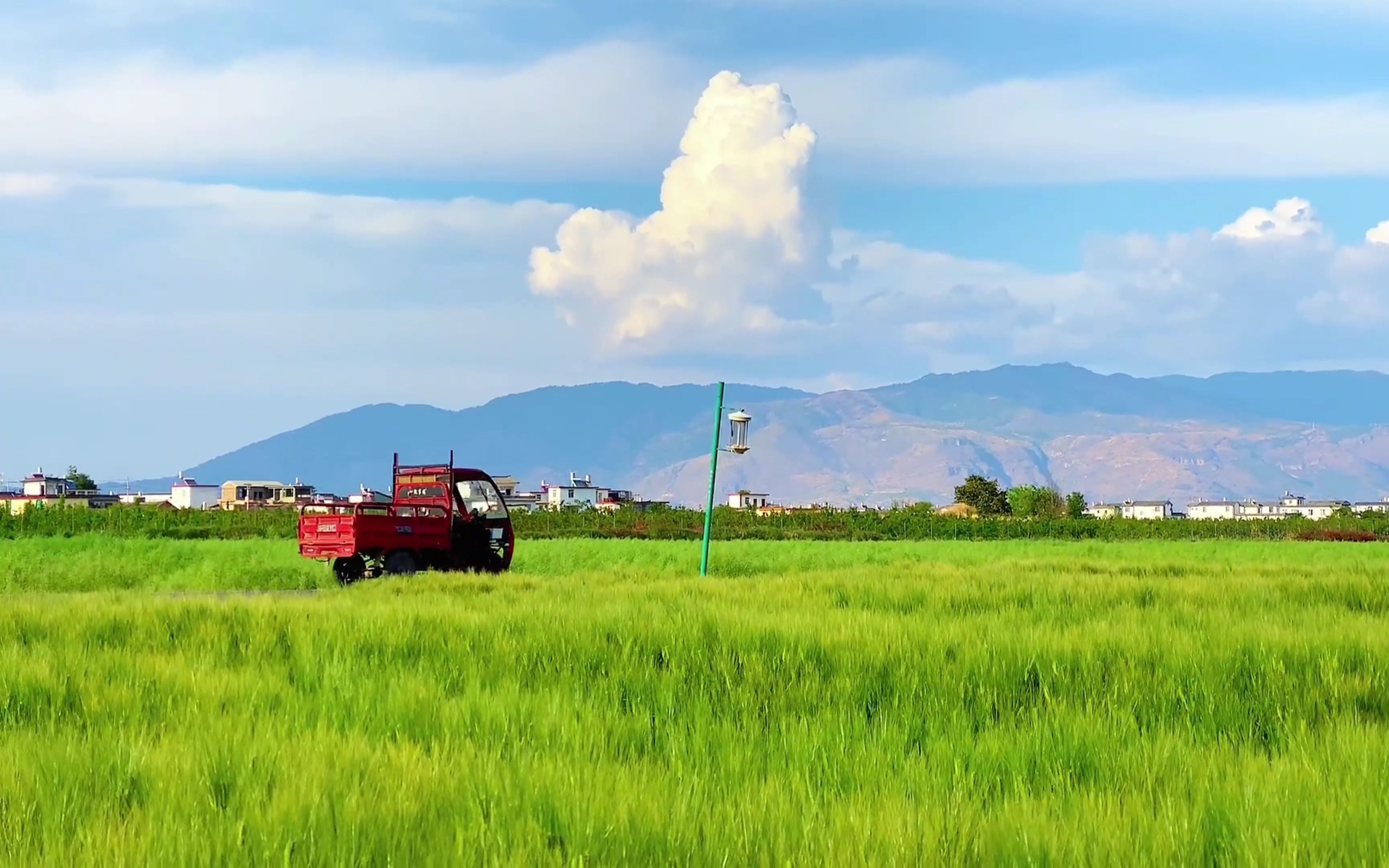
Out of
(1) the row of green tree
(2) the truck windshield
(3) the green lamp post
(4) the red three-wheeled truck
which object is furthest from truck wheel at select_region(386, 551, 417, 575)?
(1) the row of green tree

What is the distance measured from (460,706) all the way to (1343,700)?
584cm

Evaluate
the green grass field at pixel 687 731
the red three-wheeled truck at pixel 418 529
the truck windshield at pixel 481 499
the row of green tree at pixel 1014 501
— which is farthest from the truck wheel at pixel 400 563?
the row of green tree at pixel 1014 501

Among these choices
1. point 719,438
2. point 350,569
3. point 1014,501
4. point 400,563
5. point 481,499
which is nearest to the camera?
point 400,563

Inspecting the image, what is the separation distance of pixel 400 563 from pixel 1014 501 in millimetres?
155069

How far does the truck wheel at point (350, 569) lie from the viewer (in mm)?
25859

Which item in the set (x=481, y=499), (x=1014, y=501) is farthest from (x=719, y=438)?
(x=1014, y=501)

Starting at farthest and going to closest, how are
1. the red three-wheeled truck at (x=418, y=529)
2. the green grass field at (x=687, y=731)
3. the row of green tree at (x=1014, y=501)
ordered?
the row of green tree at (x=1014, y=501)
the red three-wheeled truck at (x=418, y=529)
the green grass field at (x=687, y=731)

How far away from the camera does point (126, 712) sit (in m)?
7.60

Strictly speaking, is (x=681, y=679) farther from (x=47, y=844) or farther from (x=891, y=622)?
(x=47, y=844)

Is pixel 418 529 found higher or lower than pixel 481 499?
lower

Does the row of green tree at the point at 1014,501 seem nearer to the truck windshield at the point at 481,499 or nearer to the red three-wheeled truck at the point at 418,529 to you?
the truck windshield at the point at 481,499

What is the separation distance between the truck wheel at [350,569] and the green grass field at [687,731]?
32.9 ft

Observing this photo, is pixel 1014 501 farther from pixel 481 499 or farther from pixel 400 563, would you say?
pixel 400 563

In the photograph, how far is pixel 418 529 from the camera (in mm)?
25375
